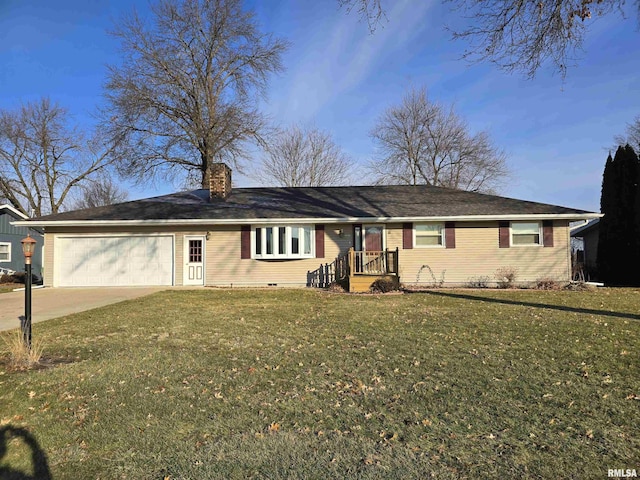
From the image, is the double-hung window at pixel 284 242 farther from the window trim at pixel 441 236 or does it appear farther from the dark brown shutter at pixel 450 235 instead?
the dark brown shutter at pixel 450 235

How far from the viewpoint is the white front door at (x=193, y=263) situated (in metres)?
14.7

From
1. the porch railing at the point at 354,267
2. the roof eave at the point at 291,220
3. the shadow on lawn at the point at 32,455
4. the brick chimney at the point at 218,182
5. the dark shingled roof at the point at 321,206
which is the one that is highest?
the brick chimney at the point at 218,182

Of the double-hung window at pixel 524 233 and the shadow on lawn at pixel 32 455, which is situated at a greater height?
the double-hung window at pixel 524 233

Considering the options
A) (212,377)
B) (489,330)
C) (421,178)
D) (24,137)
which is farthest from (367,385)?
(24,137)

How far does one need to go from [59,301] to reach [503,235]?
14135mm

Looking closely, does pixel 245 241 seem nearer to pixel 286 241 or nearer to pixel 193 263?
pixel 286 241

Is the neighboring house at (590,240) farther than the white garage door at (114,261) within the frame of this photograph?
Yes

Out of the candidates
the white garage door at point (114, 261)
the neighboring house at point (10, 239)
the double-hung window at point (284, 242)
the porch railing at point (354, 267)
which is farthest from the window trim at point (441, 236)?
the neighboring house at point (10, 239)

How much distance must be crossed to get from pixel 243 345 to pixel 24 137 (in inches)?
1448

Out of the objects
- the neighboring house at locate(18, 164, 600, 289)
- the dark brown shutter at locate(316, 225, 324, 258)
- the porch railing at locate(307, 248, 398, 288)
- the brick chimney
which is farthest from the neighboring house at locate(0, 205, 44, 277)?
the porch railing at locate(307, 248, 398, 288)

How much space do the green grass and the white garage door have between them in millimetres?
7502

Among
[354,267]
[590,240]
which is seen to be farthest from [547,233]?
[590,240]

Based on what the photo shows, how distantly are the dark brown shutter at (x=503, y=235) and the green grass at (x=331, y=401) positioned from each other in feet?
24.3

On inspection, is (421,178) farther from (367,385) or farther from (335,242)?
(367,385)
